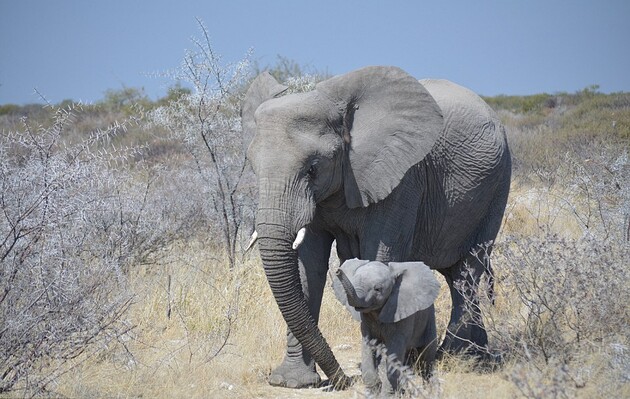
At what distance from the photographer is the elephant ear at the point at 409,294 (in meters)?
5.83

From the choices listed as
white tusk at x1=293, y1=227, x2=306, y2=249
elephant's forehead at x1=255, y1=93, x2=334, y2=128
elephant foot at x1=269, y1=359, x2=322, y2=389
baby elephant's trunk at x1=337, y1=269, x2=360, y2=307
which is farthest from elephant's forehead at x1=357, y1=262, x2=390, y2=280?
elephant foot at x1=269, y1=359, x2=322, y2=389

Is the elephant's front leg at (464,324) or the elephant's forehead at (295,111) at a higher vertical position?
the elephant's forehead at (295,111)

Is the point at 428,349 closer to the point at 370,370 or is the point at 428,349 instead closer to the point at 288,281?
the point at 370,370

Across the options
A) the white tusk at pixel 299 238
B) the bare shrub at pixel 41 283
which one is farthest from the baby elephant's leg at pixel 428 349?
the bare shrub at pixel 41 283

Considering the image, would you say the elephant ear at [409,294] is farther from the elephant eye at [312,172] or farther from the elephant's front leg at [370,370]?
the elephant eye at [312,172]

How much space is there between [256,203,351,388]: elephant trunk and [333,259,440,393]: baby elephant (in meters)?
0.37

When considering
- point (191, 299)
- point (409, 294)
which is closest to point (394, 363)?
point (409, 294)

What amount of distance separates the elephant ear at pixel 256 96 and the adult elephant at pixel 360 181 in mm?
12

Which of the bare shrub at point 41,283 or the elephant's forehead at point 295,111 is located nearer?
the bare shrub at point 41,283

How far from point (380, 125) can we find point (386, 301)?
1.39m

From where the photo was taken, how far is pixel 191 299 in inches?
340

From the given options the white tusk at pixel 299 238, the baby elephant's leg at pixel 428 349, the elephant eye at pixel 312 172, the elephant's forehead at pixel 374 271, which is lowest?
the baby elephant's leg at pixel 428 349

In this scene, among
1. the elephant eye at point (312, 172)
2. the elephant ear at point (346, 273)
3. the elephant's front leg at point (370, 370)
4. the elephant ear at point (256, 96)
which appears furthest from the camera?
the elephant ear at point (256, 96)

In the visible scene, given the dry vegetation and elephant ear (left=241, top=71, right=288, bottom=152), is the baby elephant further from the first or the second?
elephant ear (left=241, top=71, right=288, bottom=152)
